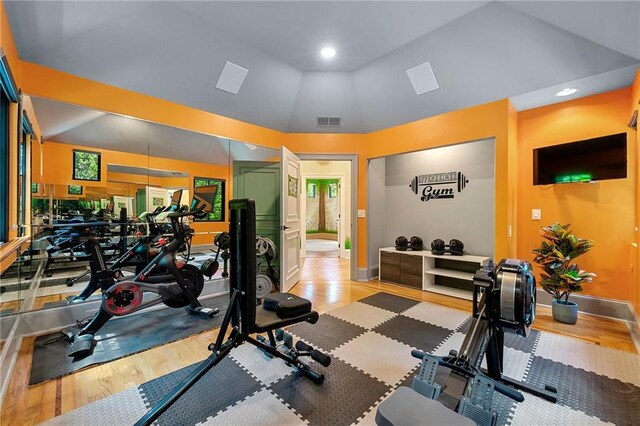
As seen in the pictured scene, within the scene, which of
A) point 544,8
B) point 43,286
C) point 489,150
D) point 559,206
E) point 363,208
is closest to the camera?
point 544,8

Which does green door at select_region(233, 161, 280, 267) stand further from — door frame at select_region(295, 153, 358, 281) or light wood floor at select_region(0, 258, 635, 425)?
light wood floor at select_region(0, 258, 635, 425)

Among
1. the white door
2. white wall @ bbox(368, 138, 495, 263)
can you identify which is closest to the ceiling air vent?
the white door

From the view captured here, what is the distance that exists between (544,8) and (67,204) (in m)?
4.97

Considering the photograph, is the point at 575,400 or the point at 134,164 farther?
the point at 134,164

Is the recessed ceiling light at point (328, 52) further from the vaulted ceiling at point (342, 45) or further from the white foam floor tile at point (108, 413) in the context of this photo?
the white foam floor tile at point (108, 413)

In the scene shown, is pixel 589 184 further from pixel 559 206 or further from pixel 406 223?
pixel 406 223

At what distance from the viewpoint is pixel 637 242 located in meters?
→ 2.71

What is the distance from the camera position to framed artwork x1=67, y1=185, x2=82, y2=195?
2.88 m

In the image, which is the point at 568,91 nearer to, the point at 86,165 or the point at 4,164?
the point at 86,165

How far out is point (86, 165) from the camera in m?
2.97

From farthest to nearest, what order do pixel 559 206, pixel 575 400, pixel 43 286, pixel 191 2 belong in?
pixel 559 206 → pixel 43 286 → pixel 191 2 → pixel 575 400

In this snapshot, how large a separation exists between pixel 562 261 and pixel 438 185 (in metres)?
2.07

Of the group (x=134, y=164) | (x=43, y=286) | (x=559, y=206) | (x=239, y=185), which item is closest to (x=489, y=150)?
(x=559, y=206)

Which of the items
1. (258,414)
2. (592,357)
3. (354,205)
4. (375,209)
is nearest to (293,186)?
(354,205)
